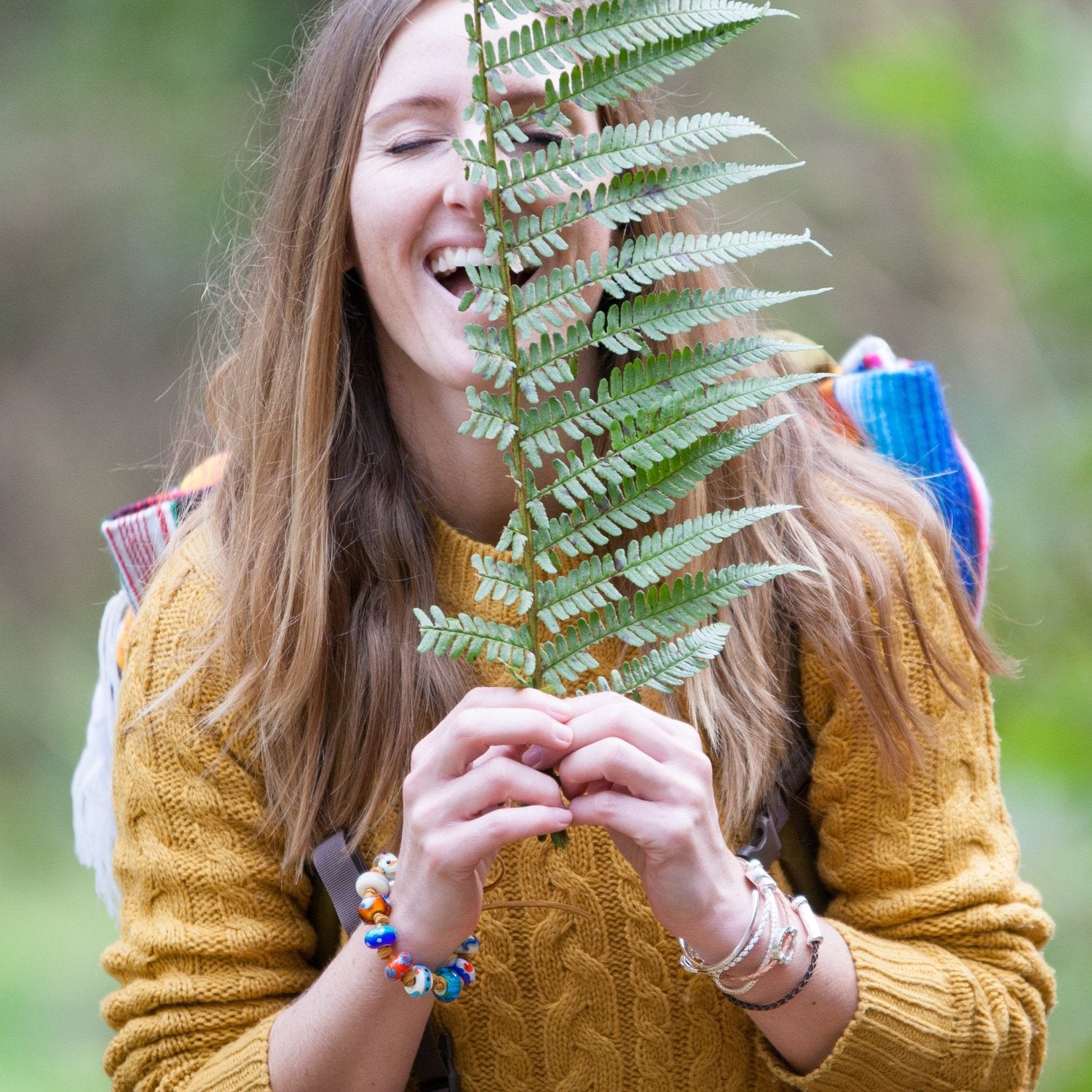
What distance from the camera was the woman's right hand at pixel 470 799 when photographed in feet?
3.50

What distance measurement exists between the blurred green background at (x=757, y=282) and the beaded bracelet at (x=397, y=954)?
6.00ft

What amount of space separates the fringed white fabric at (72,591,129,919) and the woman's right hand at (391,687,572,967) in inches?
32.2

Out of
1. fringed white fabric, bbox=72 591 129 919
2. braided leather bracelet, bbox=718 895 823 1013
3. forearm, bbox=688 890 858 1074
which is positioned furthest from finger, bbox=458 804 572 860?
fringed white fabric, bbox=72 591 129 919

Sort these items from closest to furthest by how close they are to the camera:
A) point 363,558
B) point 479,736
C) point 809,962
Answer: point 479,736 < point 809,962 < point 363,558

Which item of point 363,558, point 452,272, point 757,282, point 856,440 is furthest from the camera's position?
point 757,282

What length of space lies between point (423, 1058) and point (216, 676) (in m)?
0.49

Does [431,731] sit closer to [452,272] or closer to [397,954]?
[397,954]

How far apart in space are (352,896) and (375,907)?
0.24 meters

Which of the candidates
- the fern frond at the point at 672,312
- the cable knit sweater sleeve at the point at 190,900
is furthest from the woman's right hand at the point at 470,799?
the cable knit sweater sleeve at the point at 190,900

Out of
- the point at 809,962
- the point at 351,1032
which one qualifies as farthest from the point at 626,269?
the point at 351,1032

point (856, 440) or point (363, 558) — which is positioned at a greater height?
point (856, 440)

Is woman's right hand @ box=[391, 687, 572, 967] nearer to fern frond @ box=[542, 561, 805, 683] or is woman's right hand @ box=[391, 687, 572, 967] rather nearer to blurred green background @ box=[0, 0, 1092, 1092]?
fern frond @ box=[542, 561, 805, 683]

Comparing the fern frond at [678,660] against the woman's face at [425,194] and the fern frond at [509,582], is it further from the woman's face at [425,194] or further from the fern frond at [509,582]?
the woman's face at [425,194]

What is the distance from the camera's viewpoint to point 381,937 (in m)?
1.21
